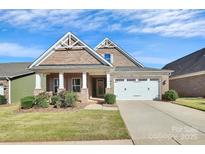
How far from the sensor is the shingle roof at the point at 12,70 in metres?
23.2

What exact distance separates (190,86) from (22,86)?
15492 millimetres

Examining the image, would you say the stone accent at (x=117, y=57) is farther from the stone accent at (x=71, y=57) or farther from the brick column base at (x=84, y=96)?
the brick column base at (x=84, y=96)

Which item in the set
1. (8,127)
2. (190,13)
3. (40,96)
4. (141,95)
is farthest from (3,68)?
(190,13)

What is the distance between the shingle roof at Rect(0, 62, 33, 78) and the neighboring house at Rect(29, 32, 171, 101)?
2.06 m

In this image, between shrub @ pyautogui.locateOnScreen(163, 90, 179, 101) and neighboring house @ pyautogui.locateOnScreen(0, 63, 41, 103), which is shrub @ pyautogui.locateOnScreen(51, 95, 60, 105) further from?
shrub @ pyautogui.locateOnScreen(163, 90, 179, 101)

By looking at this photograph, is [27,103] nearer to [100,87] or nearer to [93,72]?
[93,72]

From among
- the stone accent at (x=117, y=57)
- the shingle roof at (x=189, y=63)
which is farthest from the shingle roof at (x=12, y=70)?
the shingle roof at (x=189, y=63)

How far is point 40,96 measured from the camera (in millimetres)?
17703

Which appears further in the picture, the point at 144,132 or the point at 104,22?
the point at 104,22

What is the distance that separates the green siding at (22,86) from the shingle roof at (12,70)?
47cm
